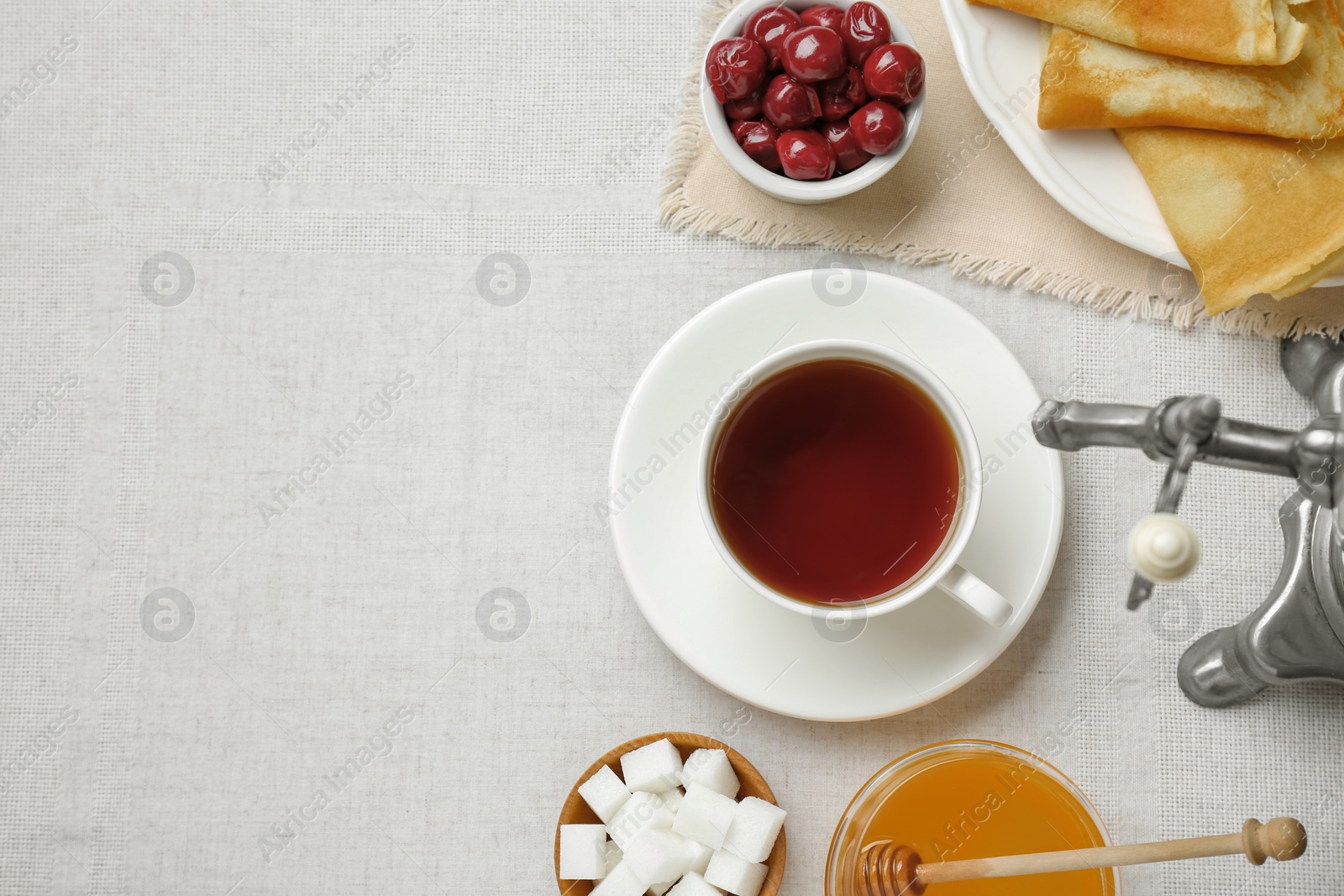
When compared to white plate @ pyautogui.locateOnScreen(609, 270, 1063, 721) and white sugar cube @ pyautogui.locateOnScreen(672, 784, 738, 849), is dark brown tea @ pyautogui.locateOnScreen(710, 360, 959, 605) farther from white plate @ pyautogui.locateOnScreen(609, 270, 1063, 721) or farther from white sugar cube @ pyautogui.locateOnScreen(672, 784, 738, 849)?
white sugar cube @ pyautogui.locateOnScreen(672, 784, 738, 849)

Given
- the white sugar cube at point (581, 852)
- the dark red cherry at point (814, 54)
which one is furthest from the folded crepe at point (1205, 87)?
the white sugar cube at point (581, 852)

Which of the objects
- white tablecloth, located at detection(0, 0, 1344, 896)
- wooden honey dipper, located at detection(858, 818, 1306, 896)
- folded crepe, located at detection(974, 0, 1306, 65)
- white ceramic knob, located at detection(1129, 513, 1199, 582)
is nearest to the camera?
white ceramic knob, located at detection(1129, 513, 1199, 582)

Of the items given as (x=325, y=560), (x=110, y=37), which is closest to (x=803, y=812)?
(x=325, y=560)

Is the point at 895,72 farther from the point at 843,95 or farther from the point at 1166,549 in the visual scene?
the point at 1166,549

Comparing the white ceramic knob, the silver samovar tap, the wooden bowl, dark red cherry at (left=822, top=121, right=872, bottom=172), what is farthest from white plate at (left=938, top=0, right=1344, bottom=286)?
the wooden bowl

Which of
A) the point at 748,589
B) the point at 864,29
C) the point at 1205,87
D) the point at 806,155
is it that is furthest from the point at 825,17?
A: the point at 748,589
